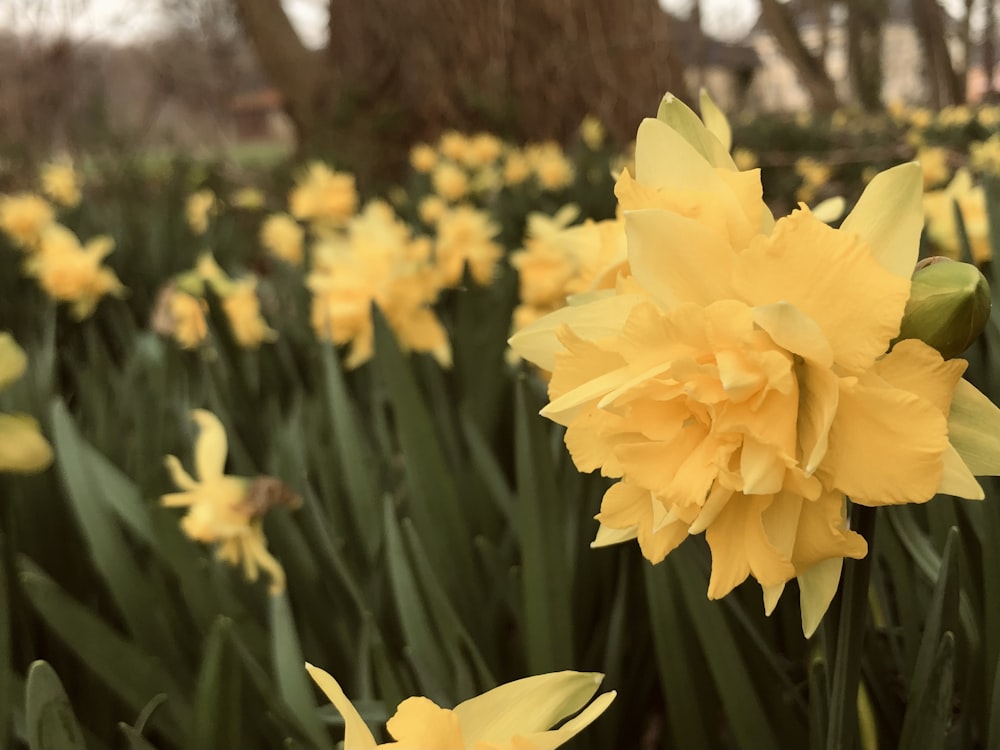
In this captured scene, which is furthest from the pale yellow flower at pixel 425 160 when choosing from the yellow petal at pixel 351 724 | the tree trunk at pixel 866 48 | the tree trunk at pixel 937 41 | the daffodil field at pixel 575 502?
the yellow petal at pixel 351 724

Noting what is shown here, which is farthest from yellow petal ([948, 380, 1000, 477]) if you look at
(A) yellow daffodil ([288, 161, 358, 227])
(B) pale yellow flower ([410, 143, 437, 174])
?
(B) pale yellow flower ([410, 143, 437, 174])

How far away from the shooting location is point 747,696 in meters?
0.54

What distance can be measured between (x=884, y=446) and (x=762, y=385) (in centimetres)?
5

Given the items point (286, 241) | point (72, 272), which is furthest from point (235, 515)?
point (286, 241)

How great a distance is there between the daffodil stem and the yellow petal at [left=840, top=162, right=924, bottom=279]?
11 centimetres

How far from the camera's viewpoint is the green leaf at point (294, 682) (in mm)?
578

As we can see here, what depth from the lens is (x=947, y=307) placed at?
33 cm

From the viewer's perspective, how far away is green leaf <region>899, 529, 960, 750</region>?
1.37ft

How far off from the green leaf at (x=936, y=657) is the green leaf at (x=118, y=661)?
0.51 meters

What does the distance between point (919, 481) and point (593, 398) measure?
0.13 metres

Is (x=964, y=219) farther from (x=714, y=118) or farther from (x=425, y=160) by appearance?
(x=425, y=160)

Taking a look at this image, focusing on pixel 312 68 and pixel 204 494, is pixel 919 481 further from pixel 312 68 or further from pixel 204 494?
pixel 312 68

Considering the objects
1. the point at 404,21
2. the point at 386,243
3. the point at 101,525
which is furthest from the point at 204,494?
the point at 404,21

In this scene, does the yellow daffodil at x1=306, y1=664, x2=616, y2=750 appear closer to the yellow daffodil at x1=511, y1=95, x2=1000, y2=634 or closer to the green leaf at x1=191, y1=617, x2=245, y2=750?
the yellow daffodil at x1=511, y1=95, x2=1000, y2=634
